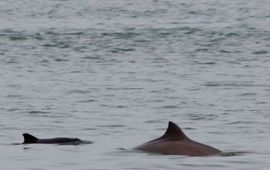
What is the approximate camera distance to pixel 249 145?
16.0m

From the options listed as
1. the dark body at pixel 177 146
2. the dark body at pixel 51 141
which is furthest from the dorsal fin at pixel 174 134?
the dark body at pixel 51 141

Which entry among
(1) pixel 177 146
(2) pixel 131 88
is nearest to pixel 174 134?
(1) pixel 177 146

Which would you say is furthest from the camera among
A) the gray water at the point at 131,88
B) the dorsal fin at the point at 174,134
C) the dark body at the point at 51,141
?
the dark body at the point at 51,141

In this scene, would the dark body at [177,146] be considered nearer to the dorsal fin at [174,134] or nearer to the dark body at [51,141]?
the dorsal fin at [174,134]

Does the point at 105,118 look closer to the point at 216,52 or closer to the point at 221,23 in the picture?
the point at 216,52

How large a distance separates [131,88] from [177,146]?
405 inches

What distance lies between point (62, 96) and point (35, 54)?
1164cm

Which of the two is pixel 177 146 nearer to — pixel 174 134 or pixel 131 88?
pixel 174 134

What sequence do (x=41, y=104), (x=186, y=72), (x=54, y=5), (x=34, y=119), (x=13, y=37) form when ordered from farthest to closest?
(x=54, y=5) < (x=13, y=37) < (x=186, y=72) < (x=41, y=104) < (x=34, y=119)

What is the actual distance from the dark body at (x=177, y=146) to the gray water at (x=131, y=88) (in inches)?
7.6

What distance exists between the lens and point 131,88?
981 inches

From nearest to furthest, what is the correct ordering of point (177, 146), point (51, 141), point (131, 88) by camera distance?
point (177, 146) < point (51, 141) < point (131, 88)

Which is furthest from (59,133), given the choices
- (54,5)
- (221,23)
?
(54,5)

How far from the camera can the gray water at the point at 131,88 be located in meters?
15.2
